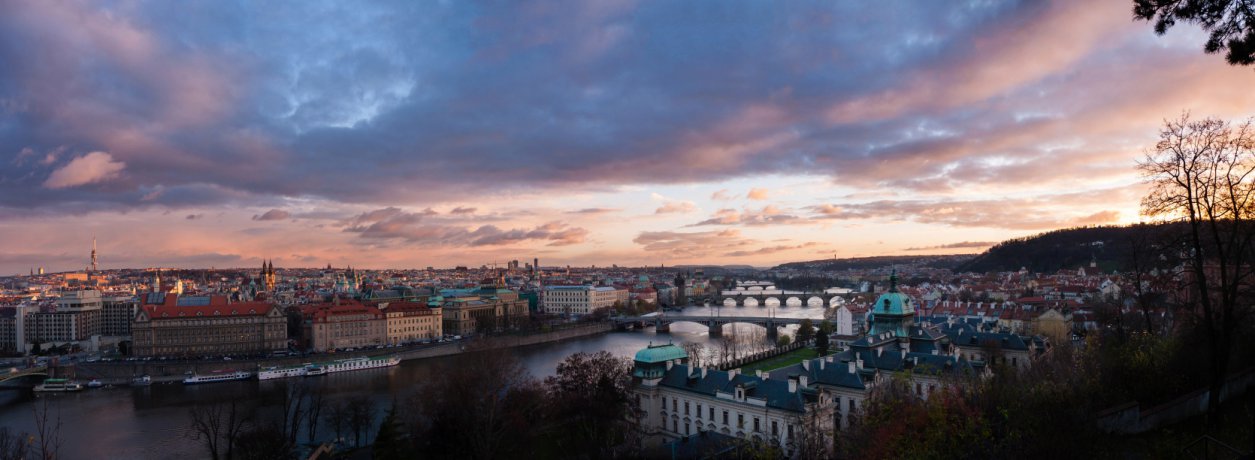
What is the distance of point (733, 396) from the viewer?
16609 millimetres

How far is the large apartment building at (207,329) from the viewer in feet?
133

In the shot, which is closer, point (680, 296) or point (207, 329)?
point (207, 329)

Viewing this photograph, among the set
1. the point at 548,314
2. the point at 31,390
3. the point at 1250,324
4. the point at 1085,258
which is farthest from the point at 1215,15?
the point at 1085,258

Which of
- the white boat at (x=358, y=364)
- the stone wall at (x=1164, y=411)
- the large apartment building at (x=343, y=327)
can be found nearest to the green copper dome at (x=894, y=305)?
the stone wall at (x=1164, y=411)

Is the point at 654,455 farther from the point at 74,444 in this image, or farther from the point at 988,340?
the point at 74,444

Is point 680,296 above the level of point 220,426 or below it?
above

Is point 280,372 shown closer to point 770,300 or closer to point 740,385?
point 740,385

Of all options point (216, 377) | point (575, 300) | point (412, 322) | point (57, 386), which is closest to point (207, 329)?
point (216, 377)

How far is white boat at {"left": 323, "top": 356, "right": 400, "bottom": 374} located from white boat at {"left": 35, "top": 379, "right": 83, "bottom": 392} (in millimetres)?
11083

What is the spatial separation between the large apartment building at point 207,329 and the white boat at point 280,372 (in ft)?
20.9

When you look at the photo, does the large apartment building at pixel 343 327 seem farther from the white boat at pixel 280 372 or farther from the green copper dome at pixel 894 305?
the green copper dome at pixel 894 305

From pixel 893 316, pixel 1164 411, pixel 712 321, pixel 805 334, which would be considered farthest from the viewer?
pixel 712 321

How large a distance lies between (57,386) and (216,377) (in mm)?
6552

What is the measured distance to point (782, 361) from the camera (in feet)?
101
